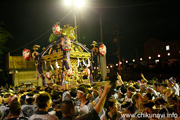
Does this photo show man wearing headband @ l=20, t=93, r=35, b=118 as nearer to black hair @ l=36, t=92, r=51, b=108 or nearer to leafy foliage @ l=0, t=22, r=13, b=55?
black hair @ l=36, t=92, r=51, b=108

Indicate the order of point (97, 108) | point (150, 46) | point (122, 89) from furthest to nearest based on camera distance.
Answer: point (150, 46)
point (122, 89)
point (97, 108)

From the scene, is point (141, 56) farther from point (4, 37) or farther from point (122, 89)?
point (122, 89)

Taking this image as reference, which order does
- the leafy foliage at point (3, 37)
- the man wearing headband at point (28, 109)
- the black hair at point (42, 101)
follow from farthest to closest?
the leafy foliage at point (3, 37)
the man wearing headband at point (28, 109)
the black hair at point (42, 101)

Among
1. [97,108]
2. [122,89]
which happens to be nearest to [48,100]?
[97,108]

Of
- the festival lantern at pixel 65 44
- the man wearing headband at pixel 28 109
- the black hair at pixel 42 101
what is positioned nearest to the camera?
the black hair at pixel 42 101

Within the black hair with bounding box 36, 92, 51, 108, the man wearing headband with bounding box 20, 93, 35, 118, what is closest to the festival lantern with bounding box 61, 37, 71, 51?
the man wearing headband with bounding box 20, 93, 35, 118

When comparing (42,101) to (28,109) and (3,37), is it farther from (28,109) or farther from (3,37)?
(3,37)

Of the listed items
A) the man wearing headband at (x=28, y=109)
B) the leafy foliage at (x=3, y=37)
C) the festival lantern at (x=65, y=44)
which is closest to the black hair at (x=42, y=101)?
the man wearing headband at (x=28, y=109)

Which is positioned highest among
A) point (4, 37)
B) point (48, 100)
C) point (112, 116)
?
point (4, 37)

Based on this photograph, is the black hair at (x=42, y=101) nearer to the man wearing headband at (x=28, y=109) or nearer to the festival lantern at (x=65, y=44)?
the man wearing headband at (x=28, y=109)

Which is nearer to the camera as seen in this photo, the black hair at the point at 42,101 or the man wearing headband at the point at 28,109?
the black hair at the point at 42,101

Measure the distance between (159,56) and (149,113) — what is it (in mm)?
35295

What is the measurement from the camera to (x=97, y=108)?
199cm

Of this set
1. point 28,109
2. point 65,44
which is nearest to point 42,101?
point 28,109
